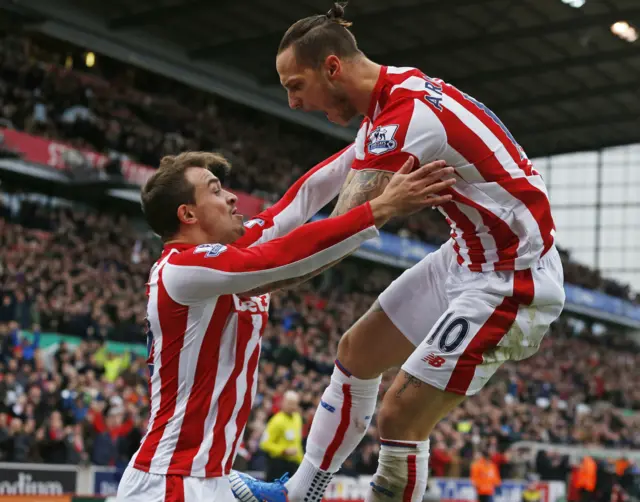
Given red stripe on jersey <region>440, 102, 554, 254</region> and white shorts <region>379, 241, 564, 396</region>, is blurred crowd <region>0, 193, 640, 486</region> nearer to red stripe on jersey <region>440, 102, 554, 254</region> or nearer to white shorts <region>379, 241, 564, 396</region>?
white shorts <region>379, 241, 564, 396</region>

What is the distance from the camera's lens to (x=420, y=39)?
29.3 meters

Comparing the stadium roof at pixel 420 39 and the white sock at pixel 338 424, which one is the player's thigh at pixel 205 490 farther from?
the stadium roof at pixel 420 39

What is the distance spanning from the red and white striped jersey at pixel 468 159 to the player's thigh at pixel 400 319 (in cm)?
33

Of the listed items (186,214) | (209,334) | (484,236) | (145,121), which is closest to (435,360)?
(484,236)

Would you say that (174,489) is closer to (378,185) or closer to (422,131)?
(378,185)

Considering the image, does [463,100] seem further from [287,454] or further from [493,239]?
[287,454]

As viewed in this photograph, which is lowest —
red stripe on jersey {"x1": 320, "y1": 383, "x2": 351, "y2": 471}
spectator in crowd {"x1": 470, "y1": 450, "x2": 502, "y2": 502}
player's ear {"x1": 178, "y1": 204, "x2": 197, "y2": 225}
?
spectator in crowd {"x1": 470, "y1": 450, "x2": 502, "y2": 502}

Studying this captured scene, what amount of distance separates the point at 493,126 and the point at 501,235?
19.6 inches

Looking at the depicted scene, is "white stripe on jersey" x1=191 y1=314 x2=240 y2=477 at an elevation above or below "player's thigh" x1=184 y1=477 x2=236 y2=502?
above

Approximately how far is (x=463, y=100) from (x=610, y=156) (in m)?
45.2

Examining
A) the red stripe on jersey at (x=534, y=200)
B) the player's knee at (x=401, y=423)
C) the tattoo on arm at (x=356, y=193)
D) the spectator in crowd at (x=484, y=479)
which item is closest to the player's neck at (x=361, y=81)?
the tattoo on arm at (x=356, y=193)

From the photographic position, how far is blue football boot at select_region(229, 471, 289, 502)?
4652 mm

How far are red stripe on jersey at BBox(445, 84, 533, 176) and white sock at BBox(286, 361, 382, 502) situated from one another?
1.34 metres

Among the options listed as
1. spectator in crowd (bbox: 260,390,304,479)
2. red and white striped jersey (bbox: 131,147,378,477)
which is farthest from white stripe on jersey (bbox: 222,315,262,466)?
spectator in crowd (bbox: 260,390,304,479)
